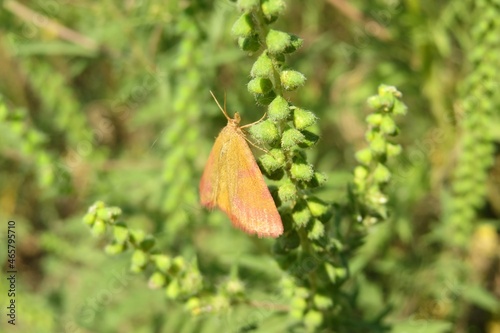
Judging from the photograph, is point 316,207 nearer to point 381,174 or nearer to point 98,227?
point 381,174

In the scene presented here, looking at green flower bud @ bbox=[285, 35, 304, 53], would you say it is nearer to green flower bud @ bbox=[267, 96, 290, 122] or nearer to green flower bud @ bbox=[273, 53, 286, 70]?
green flower bud @ bbox=[273, 53, 286, 70]

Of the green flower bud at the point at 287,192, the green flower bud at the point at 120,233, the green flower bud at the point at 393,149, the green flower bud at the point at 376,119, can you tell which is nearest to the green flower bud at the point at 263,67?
the green flower bud at the point at 287,192

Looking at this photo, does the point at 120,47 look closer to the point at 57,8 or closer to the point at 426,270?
the point at 57,8

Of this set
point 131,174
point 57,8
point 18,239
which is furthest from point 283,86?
point 18,239

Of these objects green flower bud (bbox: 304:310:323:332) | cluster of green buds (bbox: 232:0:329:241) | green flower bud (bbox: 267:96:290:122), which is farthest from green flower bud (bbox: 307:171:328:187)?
green flower bud (bbox: 304:310:323:332)

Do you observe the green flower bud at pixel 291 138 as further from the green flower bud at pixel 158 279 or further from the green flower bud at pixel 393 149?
the green flower bud at pixel 158 279

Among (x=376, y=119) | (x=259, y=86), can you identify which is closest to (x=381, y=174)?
(x=376, y=119)
